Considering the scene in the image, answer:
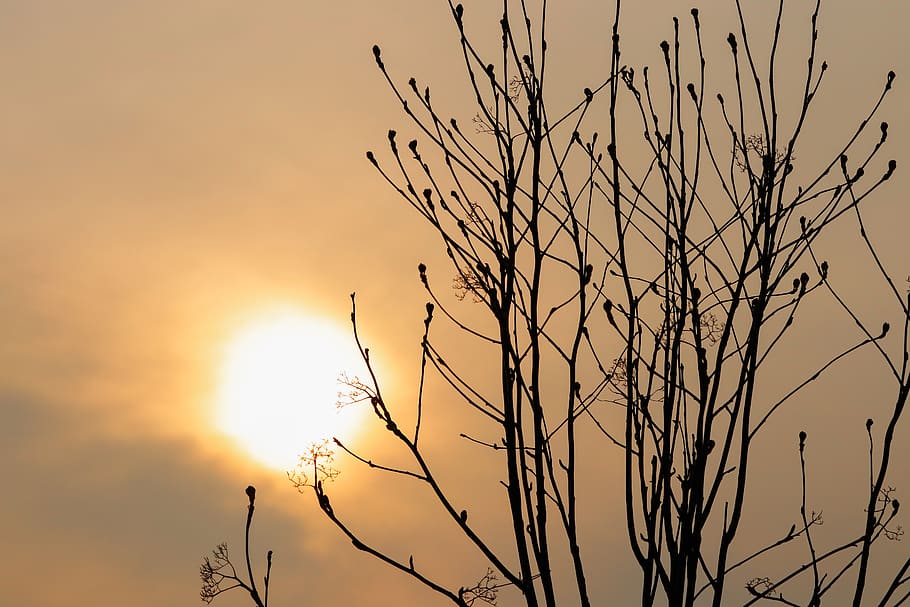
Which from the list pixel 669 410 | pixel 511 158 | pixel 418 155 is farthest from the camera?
pixel 418 155

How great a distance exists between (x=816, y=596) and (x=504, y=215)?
1275 millimetres

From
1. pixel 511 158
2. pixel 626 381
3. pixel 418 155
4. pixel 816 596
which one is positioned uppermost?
pixel 418 155

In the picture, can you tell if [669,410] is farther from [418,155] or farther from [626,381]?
[418,155]

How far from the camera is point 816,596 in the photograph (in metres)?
2.56

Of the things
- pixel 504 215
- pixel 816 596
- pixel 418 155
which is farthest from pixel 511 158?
pixel 816 596

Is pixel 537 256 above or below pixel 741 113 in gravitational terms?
below

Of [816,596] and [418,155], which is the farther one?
[418,155]

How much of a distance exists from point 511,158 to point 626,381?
66 cm

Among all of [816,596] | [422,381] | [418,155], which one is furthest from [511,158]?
[816,596]

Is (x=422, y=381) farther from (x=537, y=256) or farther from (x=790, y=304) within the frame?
(x=790, y=304)

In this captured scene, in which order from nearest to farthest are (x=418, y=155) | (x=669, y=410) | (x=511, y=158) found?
(x=669, y=410) → (x=511, y=158) → (x=418, y=155)

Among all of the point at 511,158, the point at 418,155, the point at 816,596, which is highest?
the point at 418,155

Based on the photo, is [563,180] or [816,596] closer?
[816,596]

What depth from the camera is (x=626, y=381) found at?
2.60 meters
